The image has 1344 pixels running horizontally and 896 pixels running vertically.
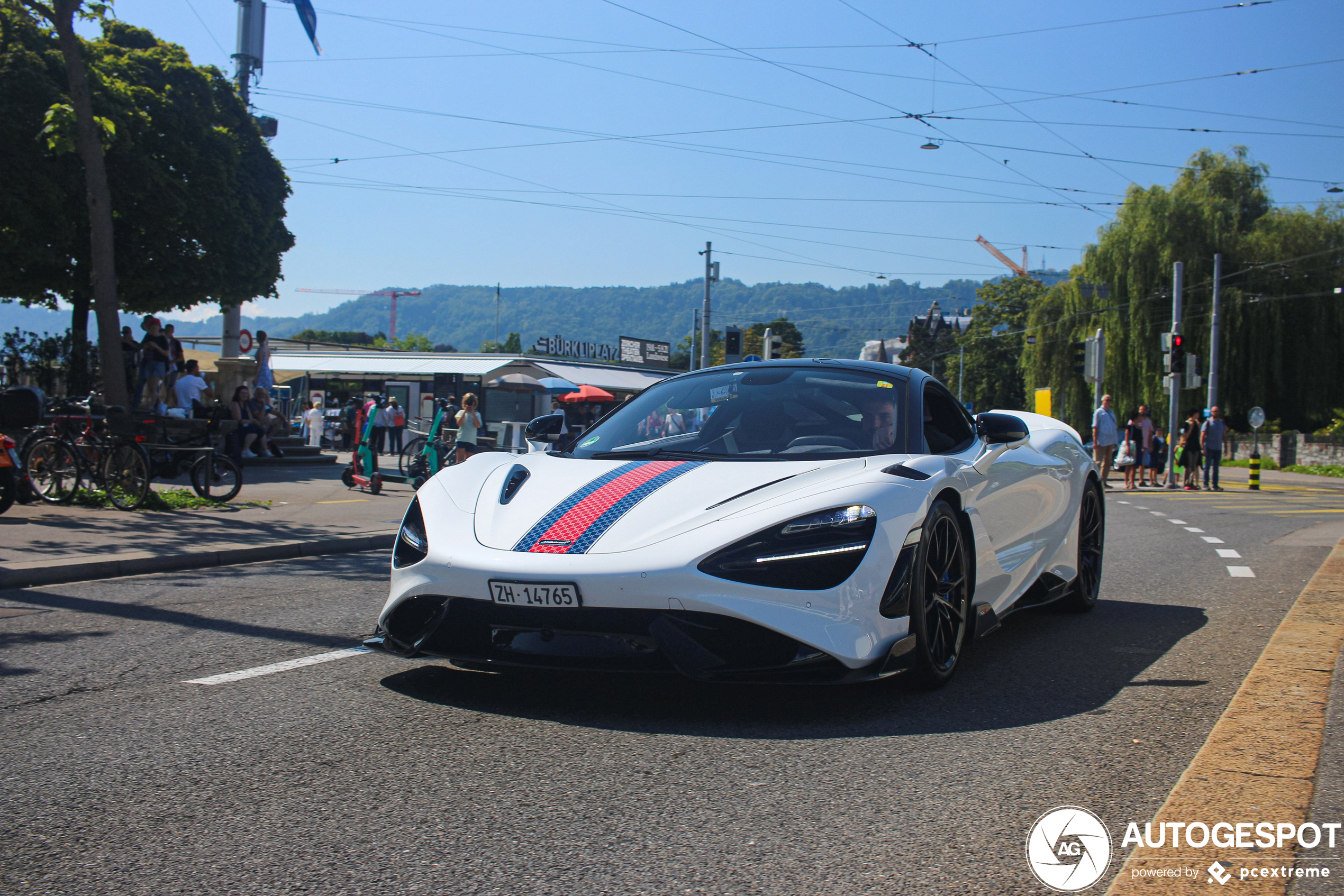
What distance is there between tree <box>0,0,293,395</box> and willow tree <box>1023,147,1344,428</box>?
27.0 m

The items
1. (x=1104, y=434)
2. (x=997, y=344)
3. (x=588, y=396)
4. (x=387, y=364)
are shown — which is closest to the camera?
(x=1104, y=434)

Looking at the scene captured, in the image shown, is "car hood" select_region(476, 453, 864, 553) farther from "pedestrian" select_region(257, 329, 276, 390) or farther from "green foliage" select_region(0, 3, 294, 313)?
"pedestrian" select_region(257, 329, 276, 390)

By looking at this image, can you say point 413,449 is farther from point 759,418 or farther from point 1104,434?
point 1104,434

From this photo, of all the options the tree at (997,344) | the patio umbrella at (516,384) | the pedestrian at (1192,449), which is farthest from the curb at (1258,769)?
the tree at (997,344)

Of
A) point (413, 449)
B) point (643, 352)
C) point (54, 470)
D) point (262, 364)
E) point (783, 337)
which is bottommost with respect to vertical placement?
point (54, 470)

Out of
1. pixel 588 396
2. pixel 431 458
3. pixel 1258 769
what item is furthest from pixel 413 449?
pixel 588 396

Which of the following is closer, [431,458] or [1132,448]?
[431,458]

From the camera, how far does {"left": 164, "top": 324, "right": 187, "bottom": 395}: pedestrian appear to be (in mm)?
18000

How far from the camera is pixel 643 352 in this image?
80.9m

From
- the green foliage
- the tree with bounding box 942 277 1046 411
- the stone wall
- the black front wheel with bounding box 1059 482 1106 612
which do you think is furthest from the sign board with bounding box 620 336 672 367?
the black front wheel with bounding box 1059 482 1106 612

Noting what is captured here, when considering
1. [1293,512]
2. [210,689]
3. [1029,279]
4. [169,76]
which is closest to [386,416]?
[169,76]

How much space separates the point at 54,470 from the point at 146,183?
1156 centimetres

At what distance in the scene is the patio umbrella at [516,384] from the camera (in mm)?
46812

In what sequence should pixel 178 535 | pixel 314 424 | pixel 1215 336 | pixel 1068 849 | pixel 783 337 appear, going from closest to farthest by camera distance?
pixel 1068 849, pixel 178 535, pixel 314 424, pixel 1215 336, pixel 783 337
